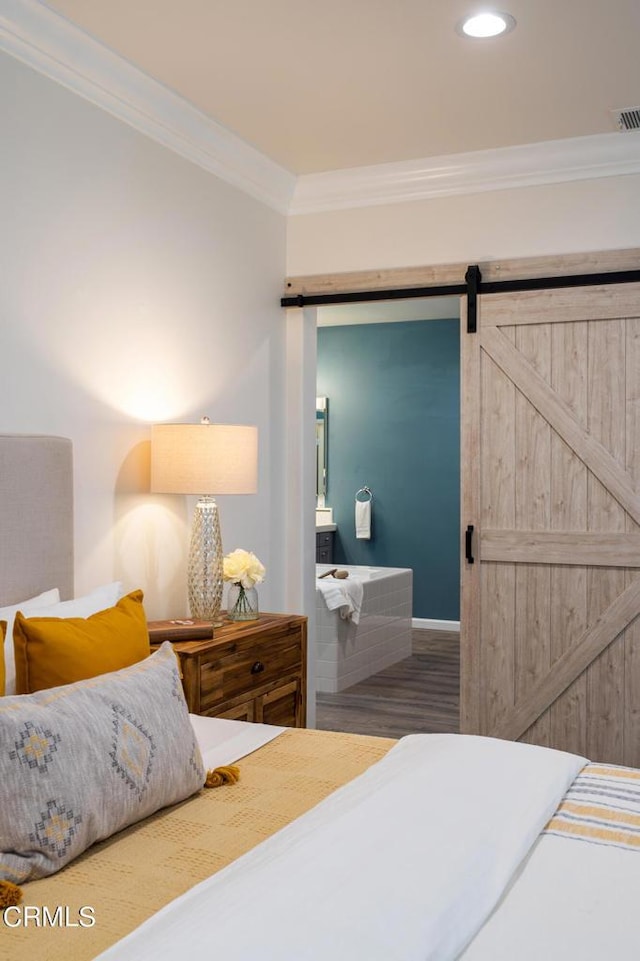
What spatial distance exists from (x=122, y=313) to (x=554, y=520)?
6.71ft

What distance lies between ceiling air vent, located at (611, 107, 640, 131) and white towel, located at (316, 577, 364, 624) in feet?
A: 10.2

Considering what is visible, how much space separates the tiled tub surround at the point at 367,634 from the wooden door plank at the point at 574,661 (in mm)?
1708

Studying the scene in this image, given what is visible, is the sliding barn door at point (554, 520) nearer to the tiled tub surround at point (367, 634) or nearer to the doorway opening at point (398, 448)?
the tiled tub surround at point (367, 634)

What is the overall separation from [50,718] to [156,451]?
1713 millimetres

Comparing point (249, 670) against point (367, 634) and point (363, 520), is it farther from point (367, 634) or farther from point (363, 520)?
point (363, 520)

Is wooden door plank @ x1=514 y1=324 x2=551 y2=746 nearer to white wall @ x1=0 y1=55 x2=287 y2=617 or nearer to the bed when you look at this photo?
white wall @ x1=0 y1=55 x2=287 y2=617

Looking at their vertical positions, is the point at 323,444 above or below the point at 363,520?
above

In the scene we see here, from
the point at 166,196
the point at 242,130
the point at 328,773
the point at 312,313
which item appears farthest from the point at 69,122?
the point at 328,773

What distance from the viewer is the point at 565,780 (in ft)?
6.40

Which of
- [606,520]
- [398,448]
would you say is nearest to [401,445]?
[398,448]

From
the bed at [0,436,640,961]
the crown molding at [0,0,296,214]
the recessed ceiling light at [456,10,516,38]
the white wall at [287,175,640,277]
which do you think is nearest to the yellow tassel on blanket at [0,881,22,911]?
the bed at [0,436,640,961]

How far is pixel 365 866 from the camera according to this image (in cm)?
143

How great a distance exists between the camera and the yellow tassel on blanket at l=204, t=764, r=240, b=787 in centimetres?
203

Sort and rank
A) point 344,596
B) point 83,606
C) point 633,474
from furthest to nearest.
→ point 344,596 → point 633,474 → point 83,606
